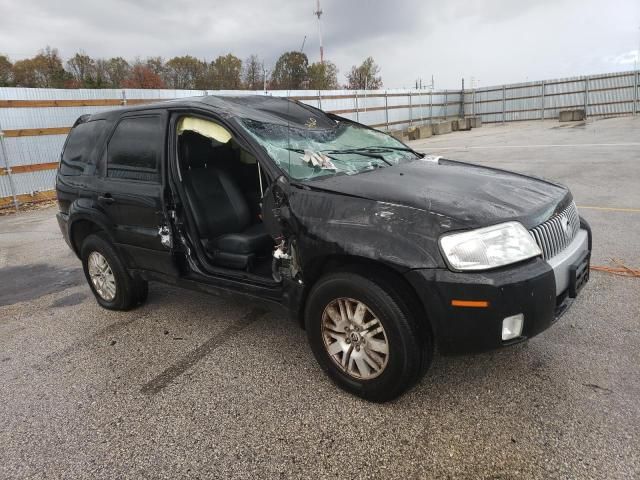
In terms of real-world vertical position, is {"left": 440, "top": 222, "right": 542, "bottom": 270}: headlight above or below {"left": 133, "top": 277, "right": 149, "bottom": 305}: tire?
above

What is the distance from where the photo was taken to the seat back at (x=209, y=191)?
359 cm

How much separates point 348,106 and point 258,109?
64.4 feet

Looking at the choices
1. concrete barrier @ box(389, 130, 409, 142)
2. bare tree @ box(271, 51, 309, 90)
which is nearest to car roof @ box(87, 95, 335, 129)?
bare tree @ box(271, 51, 309, 90)

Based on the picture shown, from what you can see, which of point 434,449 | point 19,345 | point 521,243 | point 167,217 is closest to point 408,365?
point 434,449

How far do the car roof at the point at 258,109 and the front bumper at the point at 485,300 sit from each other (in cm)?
165

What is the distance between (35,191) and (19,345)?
876 centimetres

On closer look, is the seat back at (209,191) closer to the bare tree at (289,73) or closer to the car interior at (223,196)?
the car interior at (223,196)

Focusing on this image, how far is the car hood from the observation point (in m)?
2.46

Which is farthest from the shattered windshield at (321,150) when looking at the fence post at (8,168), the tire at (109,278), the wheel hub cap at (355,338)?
the fence post at (8,168)

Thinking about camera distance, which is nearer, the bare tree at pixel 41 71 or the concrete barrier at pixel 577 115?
the concrete barrier at pixel 577 115

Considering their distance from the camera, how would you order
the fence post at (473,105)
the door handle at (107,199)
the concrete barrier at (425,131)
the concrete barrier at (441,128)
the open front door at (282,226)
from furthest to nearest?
the fence post at (473,105) → the concrete barrier at (441,128) → the concrete barrier at (425,131) → the door handle at (107,199) → the open front door at (282,226)

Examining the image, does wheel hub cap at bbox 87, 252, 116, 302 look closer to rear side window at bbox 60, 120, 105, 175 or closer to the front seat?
rear side window at bbox 60, 120, 105, 175

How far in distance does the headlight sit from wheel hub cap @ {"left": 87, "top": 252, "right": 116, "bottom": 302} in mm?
3062

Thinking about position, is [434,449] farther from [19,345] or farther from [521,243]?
[19,345]
